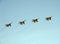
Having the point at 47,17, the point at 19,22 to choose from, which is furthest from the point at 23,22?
the point at 47,17

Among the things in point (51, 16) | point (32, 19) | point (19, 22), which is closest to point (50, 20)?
point (51, 16)

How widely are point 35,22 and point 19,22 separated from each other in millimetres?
371

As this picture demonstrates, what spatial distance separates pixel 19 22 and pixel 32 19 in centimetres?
31

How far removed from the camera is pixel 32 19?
4.62 meters

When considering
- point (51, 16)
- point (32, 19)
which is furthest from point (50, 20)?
point (32, 19)

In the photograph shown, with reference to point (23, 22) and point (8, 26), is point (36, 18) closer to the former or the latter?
point (23, 22)

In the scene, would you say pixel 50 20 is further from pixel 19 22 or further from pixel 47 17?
pixel 19 22

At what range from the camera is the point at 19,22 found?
4.68 m

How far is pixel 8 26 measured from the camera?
4.75m

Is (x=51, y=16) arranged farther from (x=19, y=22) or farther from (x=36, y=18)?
(x=19, y=22)

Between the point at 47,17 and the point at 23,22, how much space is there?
1.85ft

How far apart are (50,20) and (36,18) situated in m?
0.32

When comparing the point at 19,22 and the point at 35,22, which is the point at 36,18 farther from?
the point at 19,22

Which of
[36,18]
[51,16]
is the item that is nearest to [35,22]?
[36,18]
